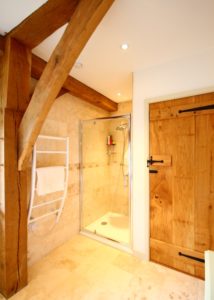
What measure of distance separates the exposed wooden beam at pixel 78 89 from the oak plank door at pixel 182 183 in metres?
1.06

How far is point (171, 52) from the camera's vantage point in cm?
171

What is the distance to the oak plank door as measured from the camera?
1679 millimetres

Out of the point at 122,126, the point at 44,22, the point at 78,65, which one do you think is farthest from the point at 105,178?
the point at 44,22

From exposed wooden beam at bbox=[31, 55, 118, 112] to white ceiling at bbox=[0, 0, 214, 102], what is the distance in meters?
0.09

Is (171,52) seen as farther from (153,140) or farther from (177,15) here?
(153,140)

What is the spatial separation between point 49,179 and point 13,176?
481 millimetres

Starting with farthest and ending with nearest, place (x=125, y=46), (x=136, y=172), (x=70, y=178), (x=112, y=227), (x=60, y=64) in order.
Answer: (x=112, y=227)
(x=70, y=178)
(x=136, y=172)
(x=125, y=46)
(x=60, y=64)

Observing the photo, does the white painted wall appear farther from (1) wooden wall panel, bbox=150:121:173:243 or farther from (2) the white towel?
(2) the white towel

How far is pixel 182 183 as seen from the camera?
1805 millimetres

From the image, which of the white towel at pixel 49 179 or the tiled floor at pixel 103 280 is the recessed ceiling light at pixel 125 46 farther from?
the tiled floor at pixel 103 280

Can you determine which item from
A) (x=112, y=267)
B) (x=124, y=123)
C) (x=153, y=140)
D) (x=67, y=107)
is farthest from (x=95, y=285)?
(x=124, y=123)

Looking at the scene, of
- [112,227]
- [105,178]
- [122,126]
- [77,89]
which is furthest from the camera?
[105,178]

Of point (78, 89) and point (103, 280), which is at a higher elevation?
point (78, 89)

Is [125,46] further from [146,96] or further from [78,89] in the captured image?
[78,89]
